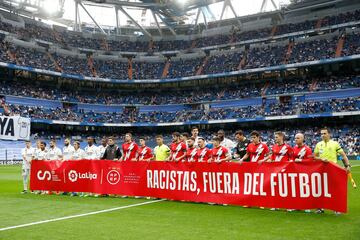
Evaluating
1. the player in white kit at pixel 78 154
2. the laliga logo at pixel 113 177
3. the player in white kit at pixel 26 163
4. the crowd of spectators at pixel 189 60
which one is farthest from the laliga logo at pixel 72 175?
the crowd of spectators at pixel 189 60

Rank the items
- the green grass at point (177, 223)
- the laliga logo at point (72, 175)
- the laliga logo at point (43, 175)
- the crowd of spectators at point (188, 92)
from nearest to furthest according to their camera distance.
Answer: the green grass at point (177, 223) → the laliga logo at point (72, 175) → the laliga logo at point (43, 175) → the crowd of spectators at point (188, 92)

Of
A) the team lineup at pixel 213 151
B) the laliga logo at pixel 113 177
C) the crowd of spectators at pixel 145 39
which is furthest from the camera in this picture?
the crowd of spectators at pixel 145 39

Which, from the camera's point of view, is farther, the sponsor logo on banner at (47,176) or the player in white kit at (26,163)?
the player in white kit at (26,163)

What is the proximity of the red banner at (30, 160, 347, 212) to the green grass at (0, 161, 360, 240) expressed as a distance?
0.36 meters

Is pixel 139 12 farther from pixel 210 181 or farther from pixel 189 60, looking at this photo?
pixel 210 181

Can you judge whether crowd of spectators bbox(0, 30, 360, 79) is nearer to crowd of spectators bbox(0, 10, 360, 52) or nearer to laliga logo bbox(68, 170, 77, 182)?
crowd of spectators bbox(0, 10, 360, 52)

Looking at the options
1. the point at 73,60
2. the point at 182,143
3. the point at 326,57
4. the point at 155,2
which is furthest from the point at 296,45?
the point at 182,143

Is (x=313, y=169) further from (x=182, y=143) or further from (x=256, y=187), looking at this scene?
(x=182, y=143)

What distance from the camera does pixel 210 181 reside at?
37.2ft

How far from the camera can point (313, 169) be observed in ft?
31.0

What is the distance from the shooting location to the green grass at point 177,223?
7.23 m

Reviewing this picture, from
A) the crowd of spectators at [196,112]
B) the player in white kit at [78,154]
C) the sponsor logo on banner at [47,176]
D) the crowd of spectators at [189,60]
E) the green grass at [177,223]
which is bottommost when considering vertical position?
the green grass at [177,223]

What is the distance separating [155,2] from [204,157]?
174ft

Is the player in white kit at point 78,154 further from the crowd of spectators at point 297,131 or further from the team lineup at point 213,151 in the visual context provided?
the crowd of spectators at point 297,131
